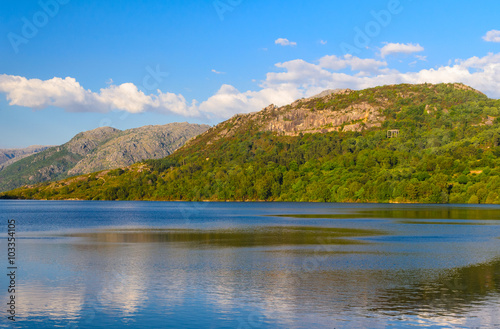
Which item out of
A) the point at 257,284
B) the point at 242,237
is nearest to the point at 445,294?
the point at 257,284

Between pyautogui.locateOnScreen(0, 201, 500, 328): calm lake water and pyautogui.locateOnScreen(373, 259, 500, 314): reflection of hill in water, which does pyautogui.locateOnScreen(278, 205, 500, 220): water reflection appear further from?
pyautogui.locateOnScreen(373, 259, 500, 314): reflection of hill in water

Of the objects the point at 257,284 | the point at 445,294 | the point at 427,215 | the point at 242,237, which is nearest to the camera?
the point at 445,294

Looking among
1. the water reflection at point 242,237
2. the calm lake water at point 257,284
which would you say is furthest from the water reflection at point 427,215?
the calm lake water at point 257,284

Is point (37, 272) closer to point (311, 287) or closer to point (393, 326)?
point (311, 287)

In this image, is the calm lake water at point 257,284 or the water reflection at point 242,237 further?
the water reflection at point 242,237

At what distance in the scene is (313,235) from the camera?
82250 millimetres

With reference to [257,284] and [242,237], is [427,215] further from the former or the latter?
[257,284]

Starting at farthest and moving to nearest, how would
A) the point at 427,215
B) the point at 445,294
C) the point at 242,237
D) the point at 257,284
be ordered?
→ the point at 427,215 → the point at 242,237 → the point at 257,284 → the point at 445,294

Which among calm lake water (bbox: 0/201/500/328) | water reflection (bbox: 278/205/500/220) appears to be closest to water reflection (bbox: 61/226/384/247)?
calm lake water (bbox: 0/201/500/328)

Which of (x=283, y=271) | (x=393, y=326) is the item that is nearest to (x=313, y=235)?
(x=283, y=271)

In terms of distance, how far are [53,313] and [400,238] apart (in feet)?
191

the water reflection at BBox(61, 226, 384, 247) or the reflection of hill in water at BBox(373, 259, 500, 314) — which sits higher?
the reflection of hill in water at BBox(373, 259, 500, 314)

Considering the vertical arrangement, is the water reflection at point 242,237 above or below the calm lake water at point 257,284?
below

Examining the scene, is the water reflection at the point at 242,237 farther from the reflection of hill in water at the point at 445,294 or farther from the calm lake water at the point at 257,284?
the reflection of hill in water at the point at 445,294
